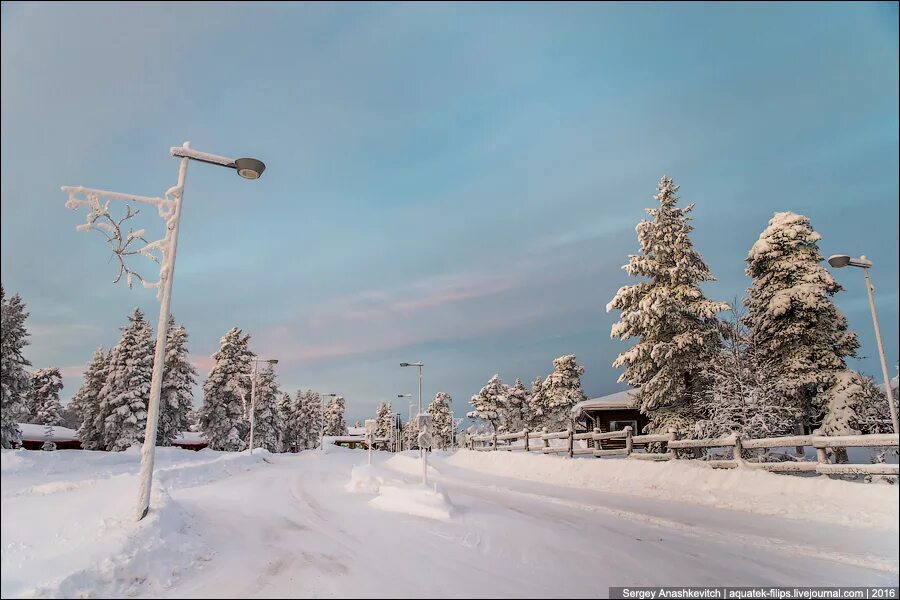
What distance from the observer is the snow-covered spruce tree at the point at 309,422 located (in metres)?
88.4

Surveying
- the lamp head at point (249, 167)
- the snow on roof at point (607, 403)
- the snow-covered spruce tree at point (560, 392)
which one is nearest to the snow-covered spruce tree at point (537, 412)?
the snow-covered spruce tree at point (560, 392)

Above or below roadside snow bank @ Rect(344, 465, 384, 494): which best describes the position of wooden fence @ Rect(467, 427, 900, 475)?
above

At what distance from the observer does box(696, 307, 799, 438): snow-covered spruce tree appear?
60.1 ft

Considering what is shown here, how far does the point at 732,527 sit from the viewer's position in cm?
972

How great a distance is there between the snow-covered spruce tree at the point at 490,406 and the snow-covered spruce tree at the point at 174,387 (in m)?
35.4

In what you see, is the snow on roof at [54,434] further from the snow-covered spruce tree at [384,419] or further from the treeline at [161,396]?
the snow-covered spruce tree at [384,419]

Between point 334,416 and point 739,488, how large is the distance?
124595 mm

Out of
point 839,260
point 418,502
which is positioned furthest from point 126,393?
point 839,260

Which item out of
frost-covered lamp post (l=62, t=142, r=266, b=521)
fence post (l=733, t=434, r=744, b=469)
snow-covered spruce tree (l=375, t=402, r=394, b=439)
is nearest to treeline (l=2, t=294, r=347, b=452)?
frost-covered lamp post (l=62, t=142, r=266, b=521)

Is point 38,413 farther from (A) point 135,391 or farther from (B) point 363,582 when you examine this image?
(B) point 363,582

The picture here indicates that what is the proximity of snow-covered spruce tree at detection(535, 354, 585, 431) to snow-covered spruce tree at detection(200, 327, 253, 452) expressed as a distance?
3206 cm

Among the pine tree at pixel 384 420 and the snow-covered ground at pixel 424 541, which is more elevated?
the snow-covered ground at pixel 424 541

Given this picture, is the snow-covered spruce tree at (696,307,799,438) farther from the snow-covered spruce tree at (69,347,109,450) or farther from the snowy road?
the snow-covered spruce tree at (69,347,109,450)

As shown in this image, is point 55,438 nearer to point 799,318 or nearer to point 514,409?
point 514,409
